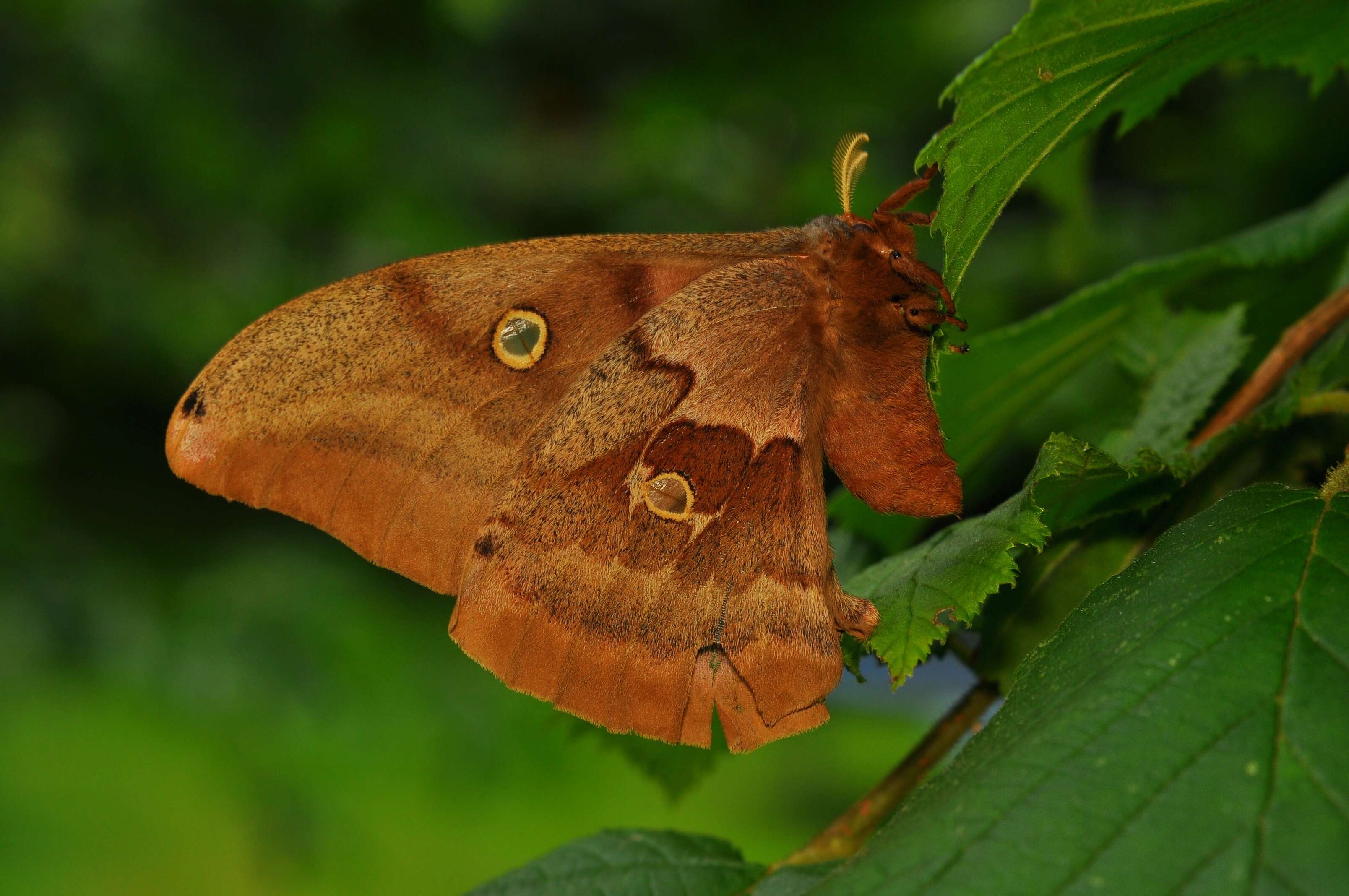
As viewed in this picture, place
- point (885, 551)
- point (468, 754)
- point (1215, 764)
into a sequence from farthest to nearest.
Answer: point (468, 754)
point (885, 551)
point (1215, 764)

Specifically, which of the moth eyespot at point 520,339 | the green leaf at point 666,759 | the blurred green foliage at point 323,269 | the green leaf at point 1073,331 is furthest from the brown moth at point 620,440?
the blurred green foliage at point 323,269

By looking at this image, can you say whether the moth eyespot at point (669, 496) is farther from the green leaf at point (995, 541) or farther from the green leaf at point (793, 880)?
the green leaf at point (793, 880)

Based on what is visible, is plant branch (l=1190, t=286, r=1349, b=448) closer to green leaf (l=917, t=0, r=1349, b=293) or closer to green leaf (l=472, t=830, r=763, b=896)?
green leaf (l=917, t=0, r=1349, b=293)

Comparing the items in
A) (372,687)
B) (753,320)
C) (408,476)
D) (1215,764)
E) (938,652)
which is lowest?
(1215,764)

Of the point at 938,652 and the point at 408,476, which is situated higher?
the point at 408,476

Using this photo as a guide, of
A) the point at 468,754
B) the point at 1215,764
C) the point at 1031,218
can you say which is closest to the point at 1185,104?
the point at 1031,218

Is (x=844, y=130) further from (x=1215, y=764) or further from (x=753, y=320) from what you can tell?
(x=1215, y=764)

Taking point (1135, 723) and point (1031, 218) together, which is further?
point (1031, 218)

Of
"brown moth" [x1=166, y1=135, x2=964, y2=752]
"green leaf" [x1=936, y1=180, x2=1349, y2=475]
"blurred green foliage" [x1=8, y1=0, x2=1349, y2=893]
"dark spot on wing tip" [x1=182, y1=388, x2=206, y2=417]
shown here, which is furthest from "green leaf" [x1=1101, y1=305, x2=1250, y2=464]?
"blurred green foliage" [x1=8, y1=0, x2=1349, y2=893]
